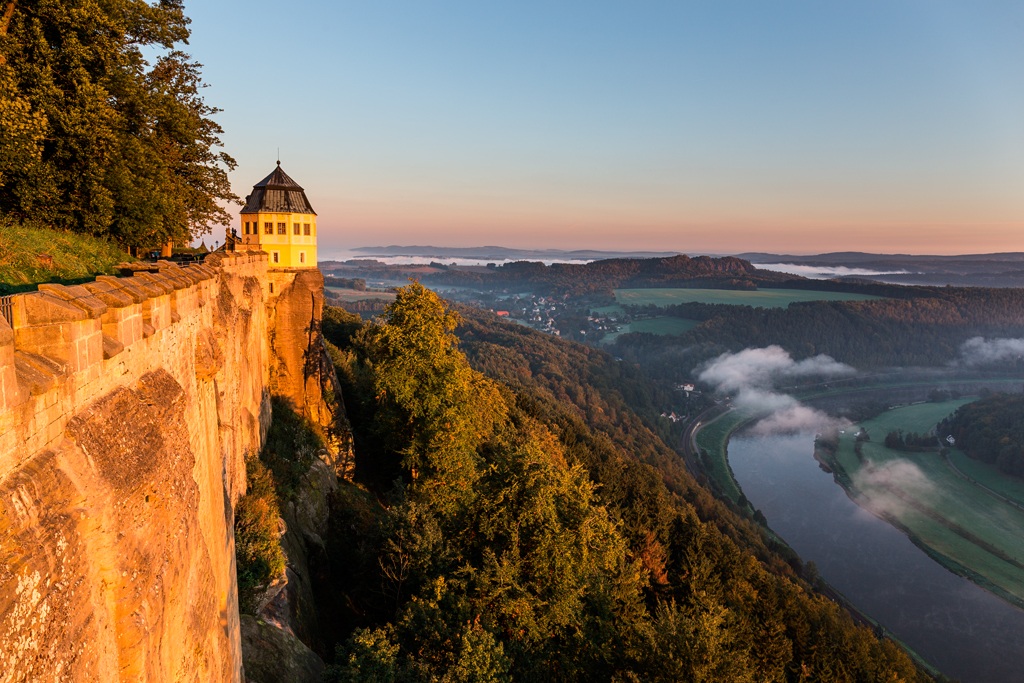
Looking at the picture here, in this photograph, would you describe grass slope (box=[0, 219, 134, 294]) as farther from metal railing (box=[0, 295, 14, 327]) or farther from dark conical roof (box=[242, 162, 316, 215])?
dark conical roof (box=[242, 162, 316, 215])

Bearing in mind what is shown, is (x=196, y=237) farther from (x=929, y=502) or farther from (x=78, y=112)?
(x=929, y=502)

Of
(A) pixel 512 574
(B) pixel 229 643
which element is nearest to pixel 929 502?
Answer: (A) pixel 512 574

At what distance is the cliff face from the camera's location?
4.21 meters

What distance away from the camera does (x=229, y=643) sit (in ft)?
33.6

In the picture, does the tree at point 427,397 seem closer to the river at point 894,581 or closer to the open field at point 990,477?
the river at point 894,581

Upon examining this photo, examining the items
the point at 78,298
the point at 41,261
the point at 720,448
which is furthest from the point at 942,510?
the point at 41,261

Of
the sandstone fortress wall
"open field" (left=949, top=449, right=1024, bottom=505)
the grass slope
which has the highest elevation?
the grass slope

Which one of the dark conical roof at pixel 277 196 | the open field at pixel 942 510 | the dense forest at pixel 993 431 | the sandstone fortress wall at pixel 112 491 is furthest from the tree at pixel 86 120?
the dense forest at pixel 993 431

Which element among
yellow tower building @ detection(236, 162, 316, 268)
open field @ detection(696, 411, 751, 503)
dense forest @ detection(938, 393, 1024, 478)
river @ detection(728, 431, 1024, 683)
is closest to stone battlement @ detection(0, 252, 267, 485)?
yellow tower building @ detection(236, 162, 316, 268)

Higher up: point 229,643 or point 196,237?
point 196,237

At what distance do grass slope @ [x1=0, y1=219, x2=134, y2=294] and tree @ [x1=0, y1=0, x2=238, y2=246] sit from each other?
3794 mm

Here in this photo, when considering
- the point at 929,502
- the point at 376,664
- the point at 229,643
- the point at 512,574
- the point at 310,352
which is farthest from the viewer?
the point at 929,502

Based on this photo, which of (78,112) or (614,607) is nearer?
(78,112)

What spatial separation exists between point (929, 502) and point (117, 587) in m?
153
